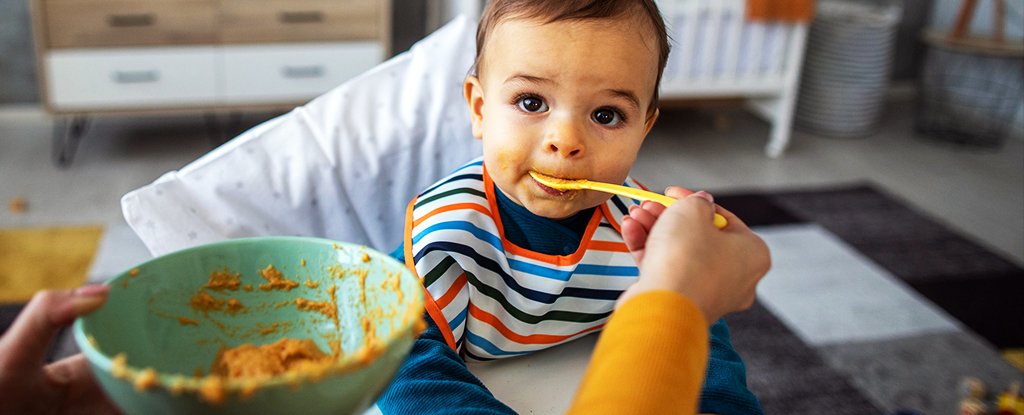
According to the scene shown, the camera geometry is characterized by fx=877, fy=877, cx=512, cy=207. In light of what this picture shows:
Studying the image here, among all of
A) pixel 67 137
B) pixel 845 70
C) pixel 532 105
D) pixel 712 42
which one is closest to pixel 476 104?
pixel 532 105

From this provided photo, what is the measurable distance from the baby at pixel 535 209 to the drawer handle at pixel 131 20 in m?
2.04

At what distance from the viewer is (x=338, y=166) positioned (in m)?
1.08

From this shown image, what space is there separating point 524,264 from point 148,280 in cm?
43

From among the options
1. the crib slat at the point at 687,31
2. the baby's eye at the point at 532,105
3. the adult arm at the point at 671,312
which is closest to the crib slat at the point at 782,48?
the crib slat at the point at 687,31

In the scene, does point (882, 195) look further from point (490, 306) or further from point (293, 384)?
point (293, 384)

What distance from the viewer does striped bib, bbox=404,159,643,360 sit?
888 millimetres

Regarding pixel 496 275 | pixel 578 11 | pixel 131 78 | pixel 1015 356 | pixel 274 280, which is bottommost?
pixel 1015 356

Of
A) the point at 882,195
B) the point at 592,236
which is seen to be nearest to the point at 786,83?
the point at 882,195

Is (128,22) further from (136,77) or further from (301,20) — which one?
(301,20)

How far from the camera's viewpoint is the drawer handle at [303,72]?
286 cm

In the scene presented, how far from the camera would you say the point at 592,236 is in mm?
949

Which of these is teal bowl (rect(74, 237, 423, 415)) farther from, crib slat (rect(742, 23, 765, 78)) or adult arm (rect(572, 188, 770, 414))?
crib slat (rect(742, 23, 765, 78))

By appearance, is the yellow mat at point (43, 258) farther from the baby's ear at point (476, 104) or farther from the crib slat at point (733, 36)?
the crib slat at point (733, 36)

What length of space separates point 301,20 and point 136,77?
54cm
